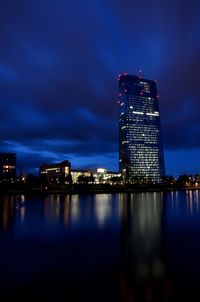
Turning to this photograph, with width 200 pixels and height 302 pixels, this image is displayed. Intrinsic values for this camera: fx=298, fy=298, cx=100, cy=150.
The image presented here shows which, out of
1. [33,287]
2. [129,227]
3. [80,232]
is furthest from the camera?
[129,227]

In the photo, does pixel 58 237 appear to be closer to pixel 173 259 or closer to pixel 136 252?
pixel 136 252

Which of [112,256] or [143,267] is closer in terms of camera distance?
[143,267]

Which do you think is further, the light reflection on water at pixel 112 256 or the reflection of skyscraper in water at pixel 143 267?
the light reflection on water at pixel 112 256

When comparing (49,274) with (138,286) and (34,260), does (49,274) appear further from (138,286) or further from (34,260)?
(138,286)

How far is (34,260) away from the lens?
18.7m

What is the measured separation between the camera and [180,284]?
14133mm

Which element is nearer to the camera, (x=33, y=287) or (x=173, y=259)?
(x=33, y=287)

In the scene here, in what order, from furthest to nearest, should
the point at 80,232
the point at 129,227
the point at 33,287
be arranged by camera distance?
the point at 129,227 → the point at 80,232 → the point at 33,287

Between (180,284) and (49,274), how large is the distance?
6684mm

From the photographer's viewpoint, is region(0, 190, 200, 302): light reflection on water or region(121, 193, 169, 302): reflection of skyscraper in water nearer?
region(121, 193, 169, 302): reflection of skyscraper in water

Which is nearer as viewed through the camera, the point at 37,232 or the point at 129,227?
the point at 37,232

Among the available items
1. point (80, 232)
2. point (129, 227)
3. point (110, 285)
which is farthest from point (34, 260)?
point (129, 227)

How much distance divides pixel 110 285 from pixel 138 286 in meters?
1.32

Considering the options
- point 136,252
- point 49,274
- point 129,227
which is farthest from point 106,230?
point 49,274
